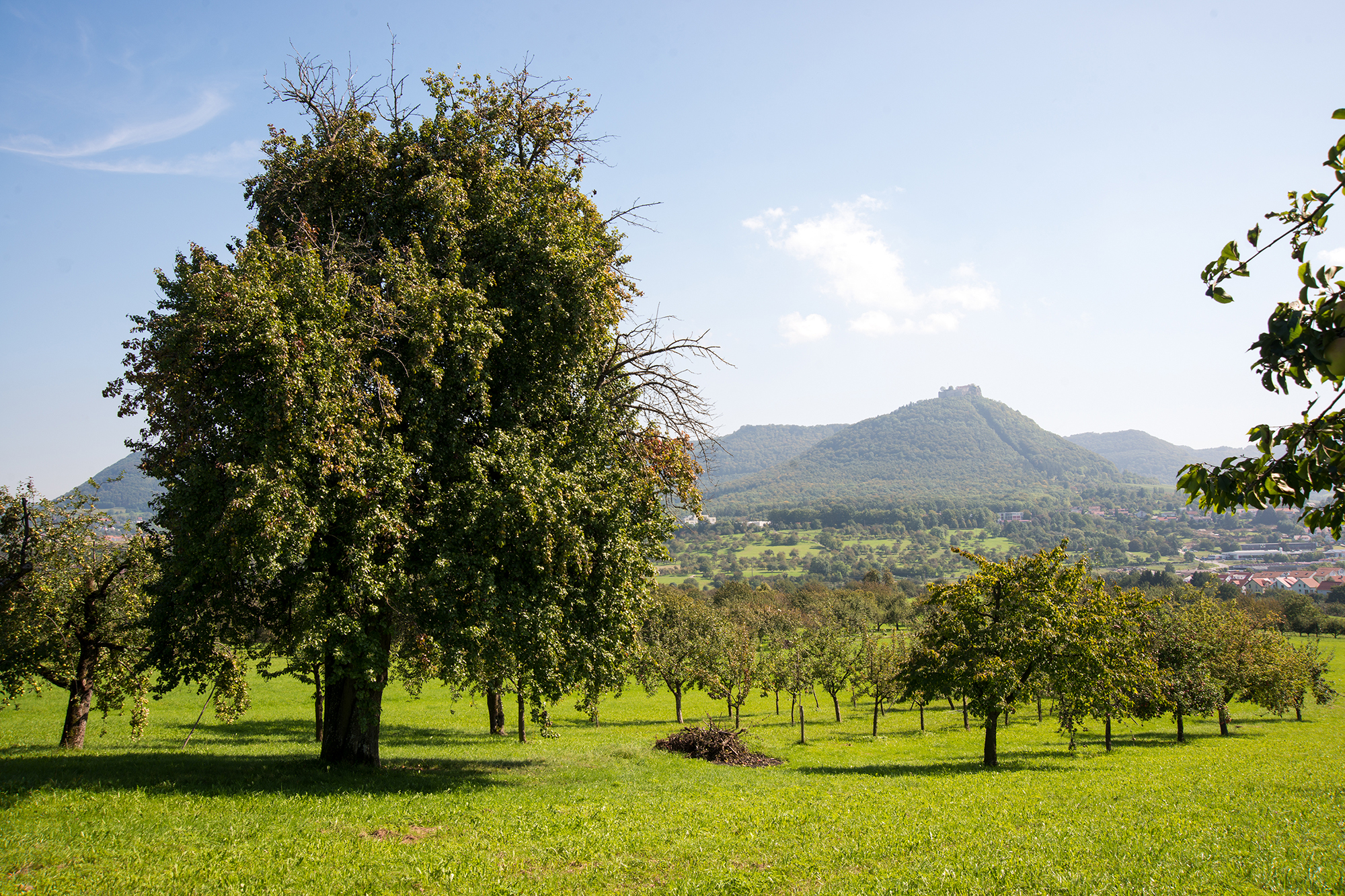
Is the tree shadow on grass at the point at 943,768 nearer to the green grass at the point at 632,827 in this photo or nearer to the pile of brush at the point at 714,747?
the green grass at the point at 632,827

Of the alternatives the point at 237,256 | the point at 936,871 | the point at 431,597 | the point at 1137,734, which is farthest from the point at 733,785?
the point at 1137,734

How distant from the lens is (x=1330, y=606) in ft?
384

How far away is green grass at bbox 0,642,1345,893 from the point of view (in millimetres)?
9422

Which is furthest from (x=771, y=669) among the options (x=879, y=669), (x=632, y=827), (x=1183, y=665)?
(x=632, y=827)

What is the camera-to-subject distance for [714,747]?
2561cm

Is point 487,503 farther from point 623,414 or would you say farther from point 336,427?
point 623,414

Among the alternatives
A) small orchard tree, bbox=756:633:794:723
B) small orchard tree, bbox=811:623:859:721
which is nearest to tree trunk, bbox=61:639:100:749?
small orchard tree, bbox=756:633:794:723

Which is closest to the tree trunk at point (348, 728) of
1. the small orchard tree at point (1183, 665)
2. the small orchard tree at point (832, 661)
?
the small orchard tree at point (832, 661)

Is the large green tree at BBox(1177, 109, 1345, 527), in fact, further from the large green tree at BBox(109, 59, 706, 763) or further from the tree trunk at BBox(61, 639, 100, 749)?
the tree trunk at BBox(61, 639, 100, 749)

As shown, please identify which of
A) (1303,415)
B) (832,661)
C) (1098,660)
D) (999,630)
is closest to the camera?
Result: (1303,415)

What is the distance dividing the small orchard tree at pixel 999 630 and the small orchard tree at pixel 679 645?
14447mm

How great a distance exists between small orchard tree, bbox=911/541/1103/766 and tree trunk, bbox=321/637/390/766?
61.6ft

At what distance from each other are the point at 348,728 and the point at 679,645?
31.5m

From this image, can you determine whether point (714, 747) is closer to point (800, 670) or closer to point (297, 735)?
point (297, 735)
